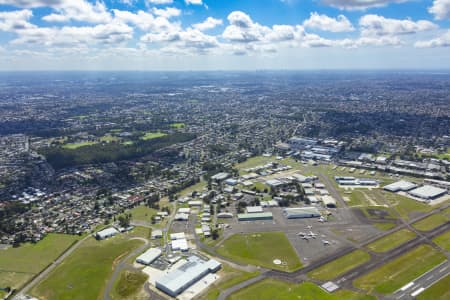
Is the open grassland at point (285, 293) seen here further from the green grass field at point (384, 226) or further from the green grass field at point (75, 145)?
the green grass field at point (75, 145)

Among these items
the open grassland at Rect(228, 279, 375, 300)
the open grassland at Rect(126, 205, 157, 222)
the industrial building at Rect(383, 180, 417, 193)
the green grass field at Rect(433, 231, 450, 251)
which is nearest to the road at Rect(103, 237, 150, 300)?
the open grassland at Rect(126, 205, 157, 222)

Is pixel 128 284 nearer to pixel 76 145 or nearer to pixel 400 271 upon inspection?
pixel 400 271

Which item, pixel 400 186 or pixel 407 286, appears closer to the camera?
pixel 407 286

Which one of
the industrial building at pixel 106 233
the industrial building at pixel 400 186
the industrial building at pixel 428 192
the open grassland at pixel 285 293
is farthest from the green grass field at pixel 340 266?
the industrial building at pixel 106 233

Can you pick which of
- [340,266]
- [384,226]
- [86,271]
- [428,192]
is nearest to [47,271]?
[86,271]

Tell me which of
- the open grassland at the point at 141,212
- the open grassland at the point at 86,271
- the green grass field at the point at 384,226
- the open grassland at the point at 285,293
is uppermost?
the open grassland at the point at 285,293

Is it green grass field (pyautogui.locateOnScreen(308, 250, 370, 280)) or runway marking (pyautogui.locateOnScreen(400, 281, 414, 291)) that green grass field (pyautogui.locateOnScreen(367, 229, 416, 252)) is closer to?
green grass field (pyautogui.locateOnScreen(308, 250, 370, 280))

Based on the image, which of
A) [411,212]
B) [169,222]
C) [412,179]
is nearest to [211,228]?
[169,222]
